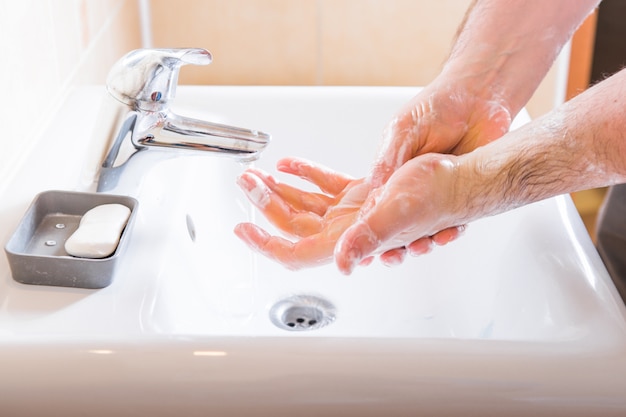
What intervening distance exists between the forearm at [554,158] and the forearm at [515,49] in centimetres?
16

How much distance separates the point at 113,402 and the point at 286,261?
0.20 m

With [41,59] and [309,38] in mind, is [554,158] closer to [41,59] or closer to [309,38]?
[41,59]

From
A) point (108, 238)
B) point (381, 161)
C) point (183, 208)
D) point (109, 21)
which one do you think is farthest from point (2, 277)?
point (109, 21)

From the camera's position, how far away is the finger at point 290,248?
647 mm

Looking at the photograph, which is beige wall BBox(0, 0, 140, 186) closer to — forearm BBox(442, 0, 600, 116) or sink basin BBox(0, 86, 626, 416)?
sink basin BBox(0, 86, 626, 416)

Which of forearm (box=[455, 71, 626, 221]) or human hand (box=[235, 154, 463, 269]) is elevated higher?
forearm (box=[455, 71, 626, 221])

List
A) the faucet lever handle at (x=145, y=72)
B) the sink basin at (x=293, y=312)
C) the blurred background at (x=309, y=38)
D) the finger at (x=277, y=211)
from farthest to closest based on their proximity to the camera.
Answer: the blurred background at (x=309, y=38)
the finger at (x=277, y=211)
the faucet lever handle at (x=145, y=72)
the sink basin at (x=293, y=312)

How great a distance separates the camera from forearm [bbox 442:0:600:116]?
0.77 metres

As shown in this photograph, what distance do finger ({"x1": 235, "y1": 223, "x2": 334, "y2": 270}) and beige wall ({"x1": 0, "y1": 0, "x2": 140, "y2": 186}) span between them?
217 millimetres

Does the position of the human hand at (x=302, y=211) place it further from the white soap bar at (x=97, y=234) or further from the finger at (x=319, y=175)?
the white soap bar at (x=97, y=234)

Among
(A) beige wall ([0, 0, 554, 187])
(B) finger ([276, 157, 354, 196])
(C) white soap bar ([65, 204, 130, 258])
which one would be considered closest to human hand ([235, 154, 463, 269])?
(B) finger ([276, 157, 354, 196])

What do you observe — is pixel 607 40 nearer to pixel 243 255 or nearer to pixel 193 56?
pixel 243 255

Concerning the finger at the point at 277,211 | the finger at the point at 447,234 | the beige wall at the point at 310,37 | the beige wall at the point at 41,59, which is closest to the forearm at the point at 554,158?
the finger at the point at 447,234

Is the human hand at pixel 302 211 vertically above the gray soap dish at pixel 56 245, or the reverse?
the gray soap dish at pixel 56 245
